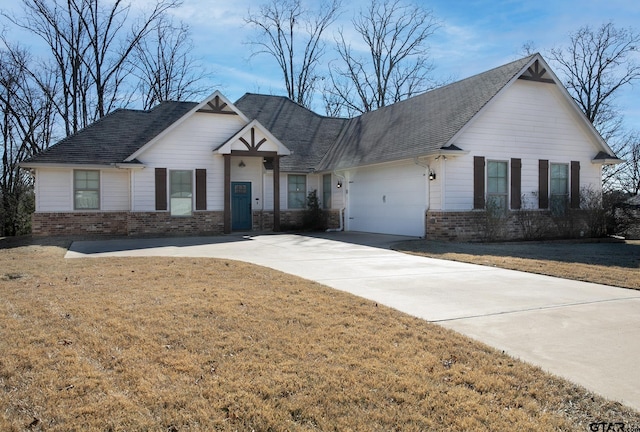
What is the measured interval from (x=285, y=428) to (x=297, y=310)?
2897mm

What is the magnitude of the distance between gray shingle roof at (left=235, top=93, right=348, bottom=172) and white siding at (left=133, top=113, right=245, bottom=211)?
3.20 m

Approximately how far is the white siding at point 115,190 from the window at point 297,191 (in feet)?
22.7

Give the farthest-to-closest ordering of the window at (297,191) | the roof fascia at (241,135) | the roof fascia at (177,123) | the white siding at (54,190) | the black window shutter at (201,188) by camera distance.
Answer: the window at (297,191) < the black window shutter at (201,188) < the roof fascia at (241,135) < the roof fascia at (177,123) < the white siding at (54,190)

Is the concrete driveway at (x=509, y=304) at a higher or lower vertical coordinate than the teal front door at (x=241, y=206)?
lower

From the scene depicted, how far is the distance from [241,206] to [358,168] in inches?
212

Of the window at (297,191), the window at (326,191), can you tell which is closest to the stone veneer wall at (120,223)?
the window at (297,191)

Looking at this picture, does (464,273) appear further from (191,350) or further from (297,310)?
(191,350)

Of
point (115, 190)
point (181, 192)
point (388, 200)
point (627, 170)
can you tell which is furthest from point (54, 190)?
point (627, 170)

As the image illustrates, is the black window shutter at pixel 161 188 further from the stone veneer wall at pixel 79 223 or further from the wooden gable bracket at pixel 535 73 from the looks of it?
the wooden gable bracket at pixel 535 73

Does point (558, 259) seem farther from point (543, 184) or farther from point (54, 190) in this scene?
point (54, 190)

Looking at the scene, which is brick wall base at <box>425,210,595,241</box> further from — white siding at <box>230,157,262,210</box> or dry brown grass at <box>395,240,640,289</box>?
white siding at <box>230,157,262,210</box>

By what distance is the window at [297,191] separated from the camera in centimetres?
2253

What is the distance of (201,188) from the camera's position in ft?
65.7

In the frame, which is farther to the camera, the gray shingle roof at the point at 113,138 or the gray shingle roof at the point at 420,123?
the gray shingle roof at the point at 113,138
